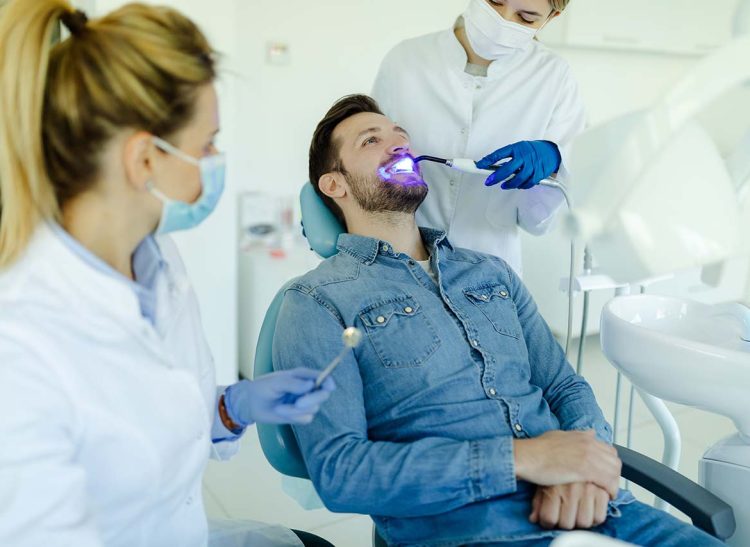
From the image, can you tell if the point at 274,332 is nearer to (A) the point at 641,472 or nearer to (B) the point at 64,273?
(B) the point at 64,273

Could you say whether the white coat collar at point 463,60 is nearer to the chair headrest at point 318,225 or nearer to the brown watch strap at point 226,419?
the chair headrest at point 318,225

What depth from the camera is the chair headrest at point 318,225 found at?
1.56 meters

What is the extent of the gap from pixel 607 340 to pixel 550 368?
0.58 ft

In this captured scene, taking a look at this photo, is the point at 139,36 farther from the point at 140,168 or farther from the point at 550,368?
the point at 550,368

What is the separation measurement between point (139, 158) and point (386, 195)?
2.36 feet

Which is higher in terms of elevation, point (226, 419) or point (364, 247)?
point (364, 247)

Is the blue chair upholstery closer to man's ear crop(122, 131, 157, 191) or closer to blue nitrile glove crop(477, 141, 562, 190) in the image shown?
man's ear crop(122, 131, 157, 191)

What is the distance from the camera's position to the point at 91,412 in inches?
31.8

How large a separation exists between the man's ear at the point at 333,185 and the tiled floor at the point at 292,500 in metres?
1.14

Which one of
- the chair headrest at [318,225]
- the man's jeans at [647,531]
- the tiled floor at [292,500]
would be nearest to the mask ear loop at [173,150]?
the chair headrest at [318,225]

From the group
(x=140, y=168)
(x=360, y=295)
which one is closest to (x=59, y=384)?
(x=140, y=168)

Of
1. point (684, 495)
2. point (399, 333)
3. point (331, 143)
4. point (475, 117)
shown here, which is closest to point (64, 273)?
point (399, 333)

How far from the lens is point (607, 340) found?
1.33 meters

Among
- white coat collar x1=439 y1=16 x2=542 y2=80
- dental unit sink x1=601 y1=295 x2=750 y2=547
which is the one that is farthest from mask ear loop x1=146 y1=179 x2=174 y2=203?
white coat collar x1=439 y1=16 x2=542 y2=80
